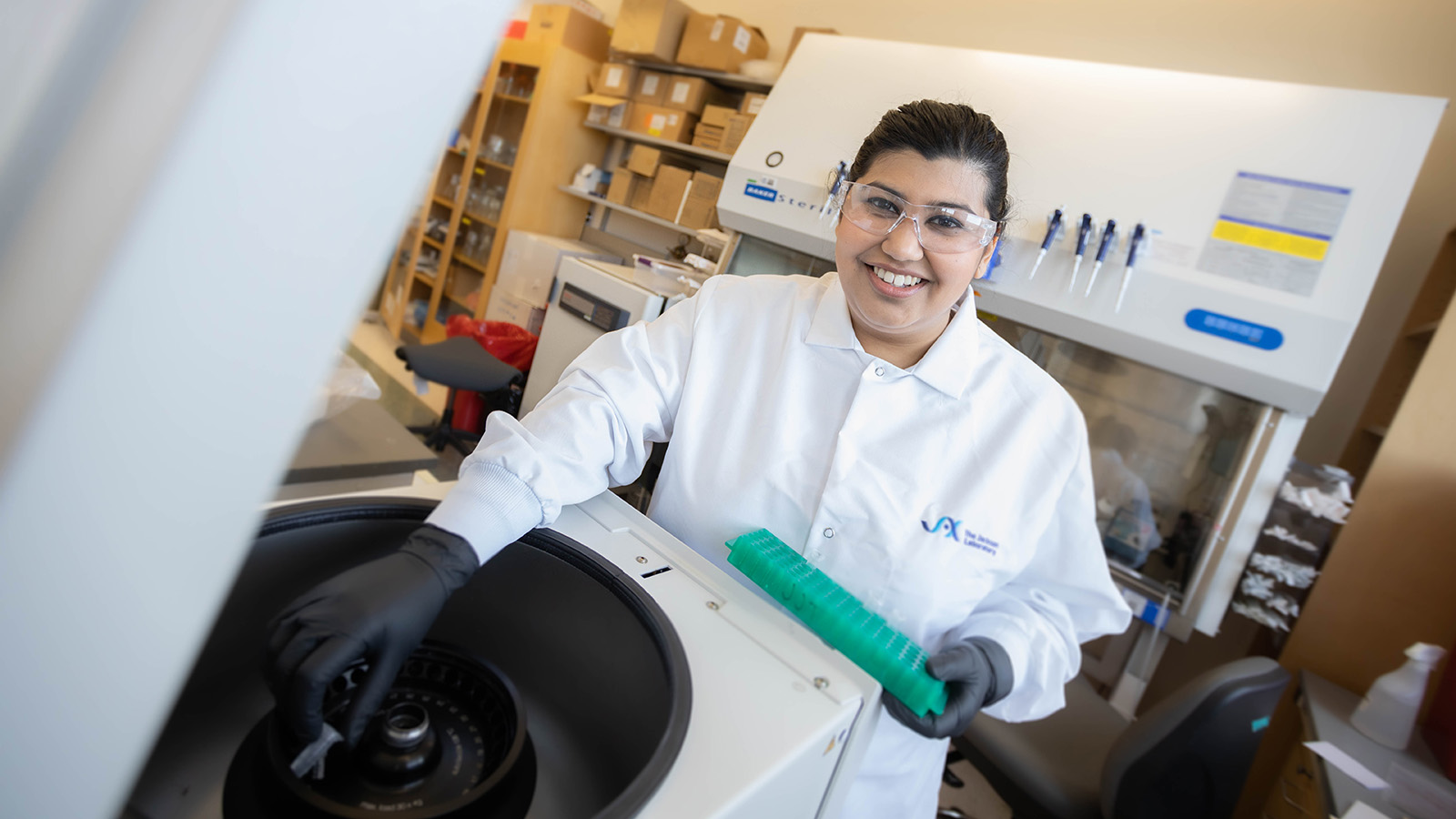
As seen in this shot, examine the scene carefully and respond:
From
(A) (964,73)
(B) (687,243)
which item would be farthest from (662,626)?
(B) (687,243)

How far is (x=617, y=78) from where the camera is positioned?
413 cm

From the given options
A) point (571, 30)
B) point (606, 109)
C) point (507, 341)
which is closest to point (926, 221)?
point (507, 341)

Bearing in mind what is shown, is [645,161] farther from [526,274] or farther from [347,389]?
[347,389]

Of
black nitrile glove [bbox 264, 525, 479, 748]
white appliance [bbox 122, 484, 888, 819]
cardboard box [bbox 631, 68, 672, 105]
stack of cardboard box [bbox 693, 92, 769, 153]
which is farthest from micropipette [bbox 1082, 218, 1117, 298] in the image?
cardboard box [bbox 631, 68, 672, 105]

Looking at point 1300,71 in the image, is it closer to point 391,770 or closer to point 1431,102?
point 1431,102

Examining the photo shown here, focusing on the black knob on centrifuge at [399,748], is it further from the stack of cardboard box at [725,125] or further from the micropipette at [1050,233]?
the stack of cardboard box at [725,125]

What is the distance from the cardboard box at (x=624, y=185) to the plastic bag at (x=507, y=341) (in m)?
1.20

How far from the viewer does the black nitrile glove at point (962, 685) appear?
0.76 metres

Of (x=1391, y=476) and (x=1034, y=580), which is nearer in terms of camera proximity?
(x=1034, y=580)

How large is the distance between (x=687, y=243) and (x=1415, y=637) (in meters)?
3.39

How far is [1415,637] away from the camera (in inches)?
71.4

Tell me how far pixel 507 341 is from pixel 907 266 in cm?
241

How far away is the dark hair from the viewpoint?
3.30 ft

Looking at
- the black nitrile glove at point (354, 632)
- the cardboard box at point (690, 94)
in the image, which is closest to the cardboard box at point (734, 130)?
the cardboard box at point (690, 94)
